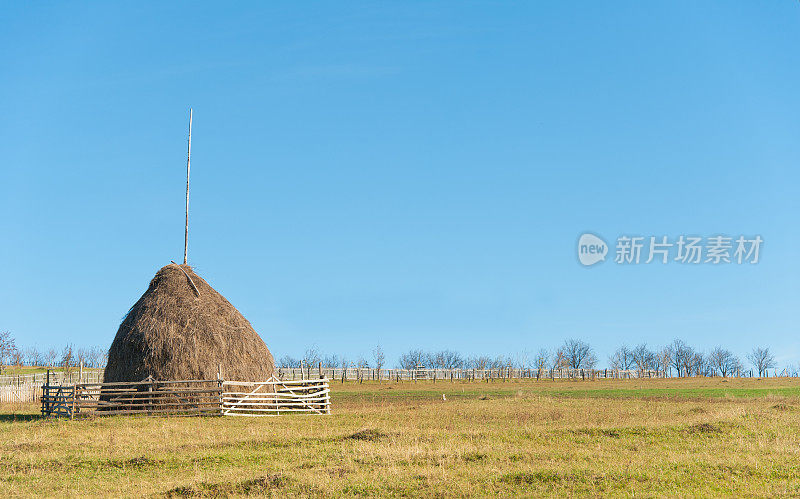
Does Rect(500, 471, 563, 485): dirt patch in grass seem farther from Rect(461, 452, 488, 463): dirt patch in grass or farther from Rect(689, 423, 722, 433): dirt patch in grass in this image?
Rect(689, 423, 722, 433): dirt patch in grass

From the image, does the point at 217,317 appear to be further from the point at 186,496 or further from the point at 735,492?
the point at 735,492

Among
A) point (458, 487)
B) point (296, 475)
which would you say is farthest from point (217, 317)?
point (458, 487)

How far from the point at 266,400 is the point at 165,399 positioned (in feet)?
14.4

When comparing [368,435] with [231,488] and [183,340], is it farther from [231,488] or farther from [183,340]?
[183,340]

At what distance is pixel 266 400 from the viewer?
102ft

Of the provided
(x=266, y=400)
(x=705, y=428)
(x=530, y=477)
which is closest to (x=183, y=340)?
(x=266, y=400)

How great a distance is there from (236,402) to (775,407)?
2442 cm

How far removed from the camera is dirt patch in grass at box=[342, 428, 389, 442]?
19697mm

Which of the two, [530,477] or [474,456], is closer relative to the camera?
[530,477]

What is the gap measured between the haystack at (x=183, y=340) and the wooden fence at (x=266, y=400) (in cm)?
63

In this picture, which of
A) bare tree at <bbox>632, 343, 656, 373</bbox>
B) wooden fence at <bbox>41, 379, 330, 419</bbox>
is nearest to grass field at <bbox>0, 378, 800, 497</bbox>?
wooden fence at <bbox>41, 379, 330, 419</bbox>

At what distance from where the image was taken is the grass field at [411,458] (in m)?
13.9

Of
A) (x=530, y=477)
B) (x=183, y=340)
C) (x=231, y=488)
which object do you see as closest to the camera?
(x=231, y=488)

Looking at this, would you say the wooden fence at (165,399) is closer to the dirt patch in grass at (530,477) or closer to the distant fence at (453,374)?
the dirt patch in grass at (530,477)
